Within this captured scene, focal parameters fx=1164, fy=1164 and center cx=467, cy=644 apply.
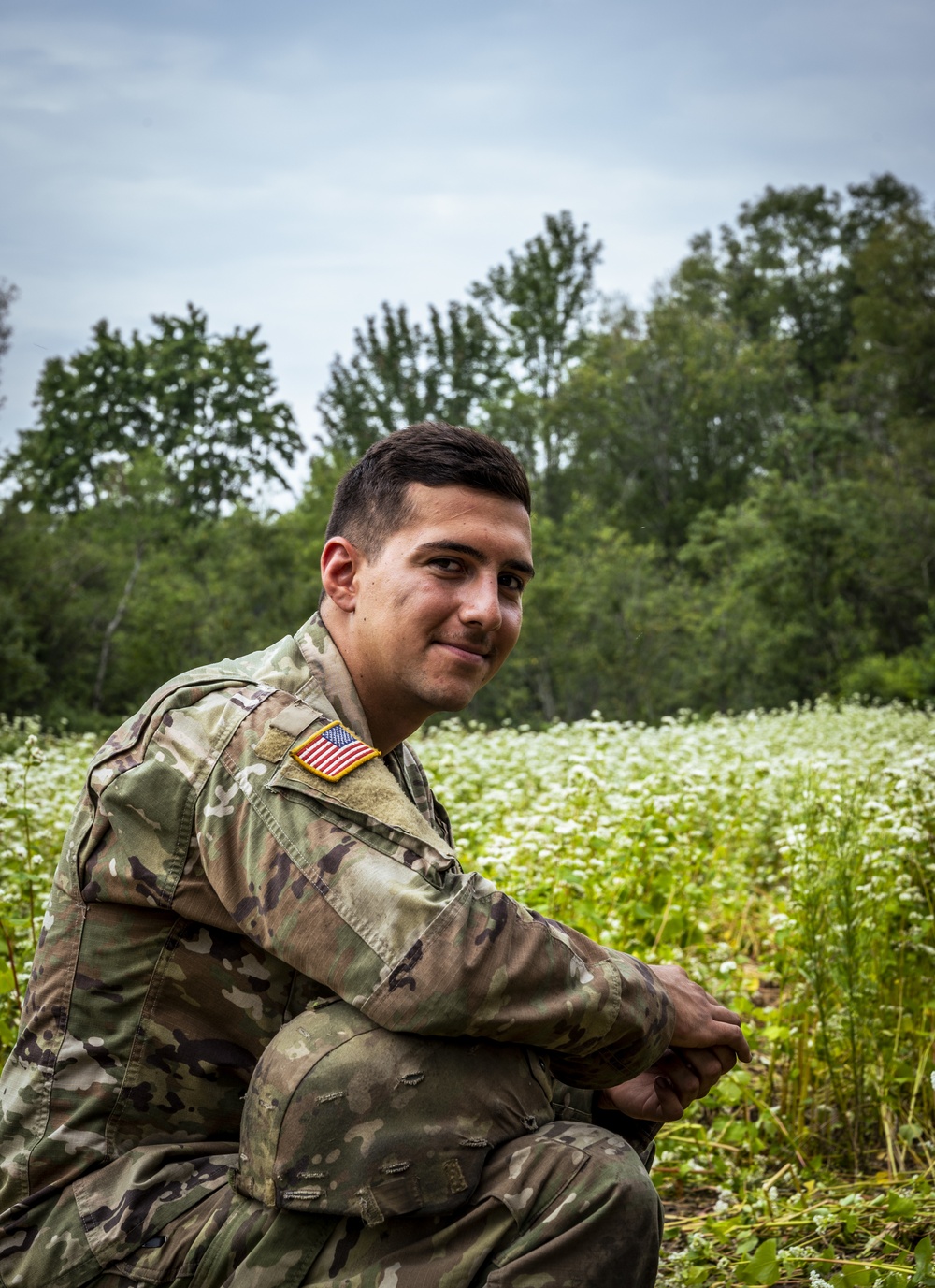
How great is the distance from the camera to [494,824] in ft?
18.3

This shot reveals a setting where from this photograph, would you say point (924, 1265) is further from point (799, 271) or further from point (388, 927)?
point (799, 271)

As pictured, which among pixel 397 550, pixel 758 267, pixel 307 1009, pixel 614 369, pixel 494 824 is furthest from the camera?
pixel 758 267

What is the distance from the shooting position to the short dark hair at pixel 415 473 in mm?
2184

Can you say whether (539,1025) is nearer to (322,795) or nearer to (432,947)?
(432,947)

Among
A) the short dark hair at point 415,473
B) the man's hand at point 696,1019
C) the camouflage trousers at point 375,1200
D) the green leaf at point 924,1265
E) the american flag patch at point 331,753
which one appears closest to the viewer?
the camouflage trousers at point 375,1200

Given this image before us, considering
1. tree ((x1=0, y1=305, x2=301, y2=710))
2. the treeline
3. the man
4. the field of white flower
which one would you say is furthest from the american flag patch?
tree ((x1=0, y1=305, x2=301, y2=710))

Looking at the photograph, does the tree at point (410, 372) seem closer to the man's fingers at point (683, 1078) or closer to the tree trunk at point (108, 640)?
the tree trunk at point (108, 640)

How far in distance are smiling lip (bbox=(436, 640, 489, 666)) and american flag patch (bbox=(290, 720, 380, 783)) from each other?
0.36 meters

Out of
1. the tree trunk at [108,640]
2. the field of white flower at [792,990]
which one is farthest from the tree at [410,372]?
the field of white flower at [792,990]

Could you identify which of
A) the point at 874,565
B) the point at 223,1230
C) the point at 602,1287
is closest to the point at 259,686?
the point at 223,1230

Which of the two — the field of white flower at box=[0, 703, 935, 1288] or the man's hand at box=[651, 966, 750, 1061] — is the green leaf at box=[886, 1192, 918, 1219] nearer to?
the field of white flower at box=[0, 703, 935, 1288]

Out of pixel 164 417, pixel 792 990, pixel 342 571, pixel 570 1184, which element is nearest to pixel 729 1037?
pixel 570 1184

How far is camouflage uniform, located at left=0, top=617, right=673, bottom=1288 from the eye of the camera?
1.65 m

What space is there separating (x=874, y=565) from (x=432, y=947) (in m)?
22.8
